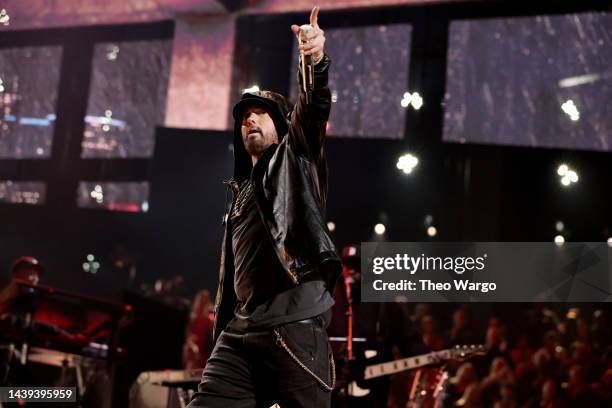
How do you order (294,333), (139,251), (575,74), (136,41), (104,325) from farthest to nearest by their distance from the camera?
(136,41) → (139,251) → (575,74) → (104,325) → (294,333)

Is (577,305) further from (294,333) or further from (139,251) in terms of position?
(294,333)

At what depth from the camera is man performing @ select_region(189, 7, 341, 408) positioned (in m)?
2.24

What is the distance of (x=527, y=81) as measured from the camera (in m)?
7.04

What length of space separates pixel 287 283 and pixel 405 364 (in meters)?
3.40

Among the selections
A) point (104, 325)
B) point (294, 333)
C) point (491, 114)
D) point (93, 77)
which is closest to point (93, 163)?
point (93, 77)

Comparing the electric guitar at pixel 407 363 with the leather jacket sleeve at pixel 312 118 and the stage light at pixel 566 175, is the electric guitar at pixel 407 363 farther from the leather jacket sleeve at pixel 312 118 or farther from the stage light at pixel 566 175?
the leather jacket sleeve at pixel 312 118

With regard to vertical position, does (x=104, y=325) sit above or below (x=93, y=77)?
below

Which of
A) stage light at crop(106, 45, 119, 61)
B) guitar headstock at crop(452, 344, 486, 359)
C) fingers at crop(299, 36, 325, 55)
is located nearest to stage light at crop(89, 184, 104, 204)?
stage light at crop(106, 45, 119, 61)

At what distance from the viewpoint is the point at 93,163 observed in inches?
311

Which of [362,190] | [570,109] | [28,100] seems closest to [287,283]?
[362,190]

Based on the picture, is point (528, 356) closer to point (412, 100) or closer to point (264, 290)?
point (412, 100)

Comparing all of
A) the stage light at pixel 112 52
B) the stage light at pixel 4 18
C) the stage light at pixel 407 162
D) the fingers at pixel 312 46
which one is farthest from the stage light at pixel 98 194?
the fingers at pixel 312 46

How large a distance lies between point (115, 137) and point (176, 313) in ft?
6.28

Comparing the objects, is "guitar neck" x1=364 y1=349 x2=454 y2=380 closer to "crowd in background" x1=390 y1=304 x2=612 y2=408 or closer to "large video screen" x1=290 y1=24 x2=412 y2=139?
"crowd in background" x1=390 y1=304 x2=612 y2=408
